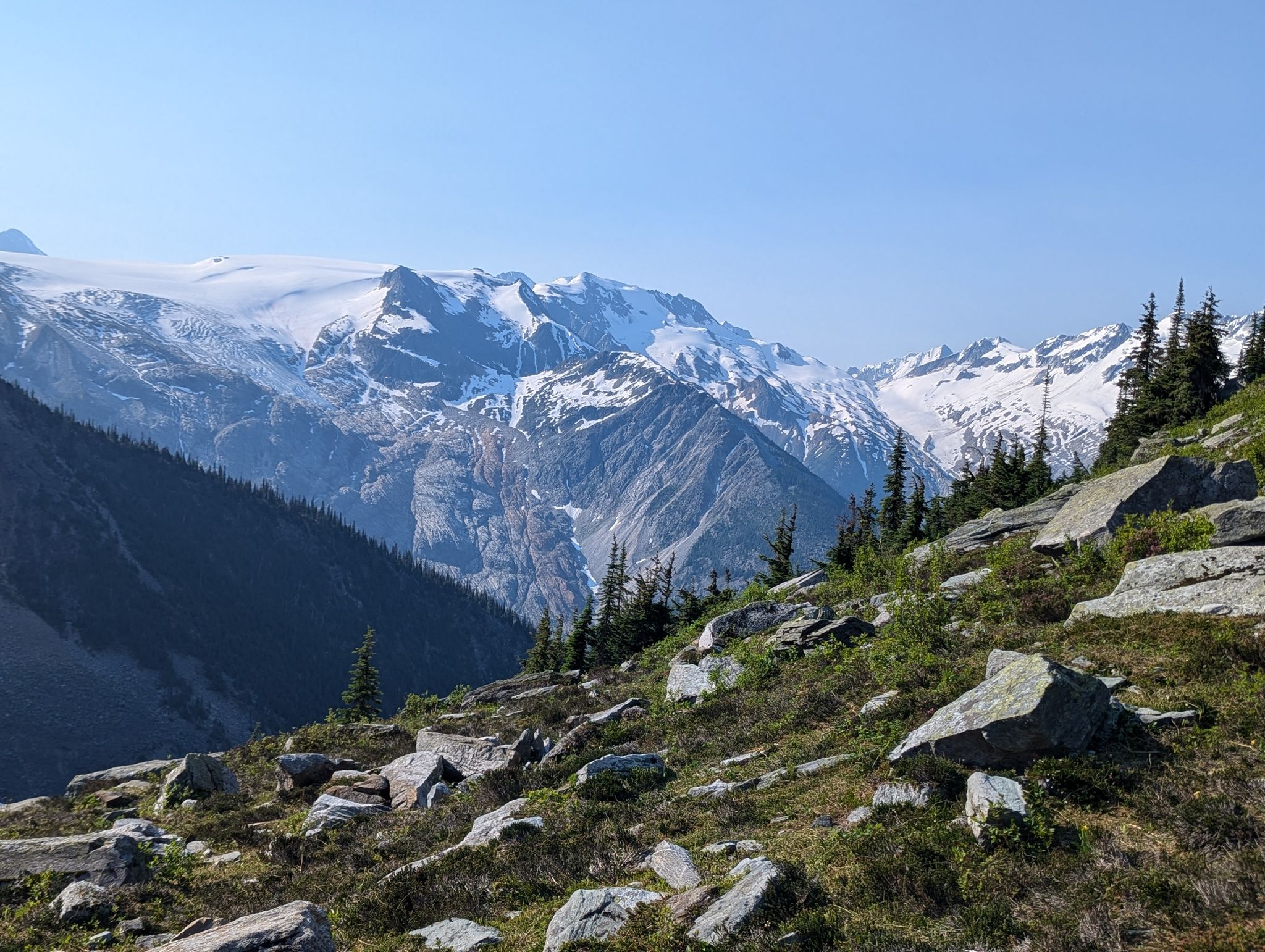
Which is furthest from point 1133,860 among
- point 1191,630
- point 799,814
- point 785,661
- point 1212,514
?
point 785,661

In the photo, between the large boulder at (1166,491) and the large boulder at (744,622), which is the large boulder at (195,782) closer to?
the large boulder at (744,622)

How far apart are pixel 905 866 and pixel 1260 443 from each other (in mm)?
20863

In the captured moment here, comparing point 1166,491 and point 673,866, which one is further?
point 1166,491

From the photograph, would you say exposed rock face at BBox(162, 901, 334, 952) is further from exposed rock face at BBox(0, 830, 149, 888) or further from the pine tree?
the pine tree

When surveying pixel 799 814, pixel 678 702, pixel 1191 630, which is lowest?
pixel 678 702

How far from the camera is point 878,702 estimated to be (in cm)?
1420

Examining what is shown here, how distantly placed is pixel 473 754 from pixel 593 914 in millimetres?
13041

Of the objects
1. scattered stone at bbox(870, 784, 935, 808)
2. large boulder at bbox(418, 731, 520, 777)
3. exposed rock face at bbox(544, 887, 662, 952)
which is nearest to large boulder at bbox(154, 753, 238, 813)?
large boulder at bbox(418, 731, 520, 777)

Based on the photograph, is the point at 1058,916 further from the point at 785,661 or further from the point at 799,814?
the point at 785,661

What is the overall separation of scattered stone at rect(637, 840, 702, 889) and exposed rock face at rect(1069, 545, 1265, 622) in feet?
32.2

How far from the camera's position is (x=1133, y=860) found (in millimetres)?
8086

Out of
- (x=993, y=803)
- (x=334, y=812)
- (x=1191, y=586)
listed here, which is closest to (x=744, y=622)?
(x=1191, y=586)

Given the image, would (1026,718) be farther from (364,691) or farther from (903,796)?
(364,691)

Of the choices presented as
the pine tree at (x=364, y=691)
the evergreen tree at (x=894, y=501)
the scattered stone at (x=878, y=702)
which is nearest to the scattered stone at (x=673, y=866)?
the scattered stone at (x=878, y=702)
